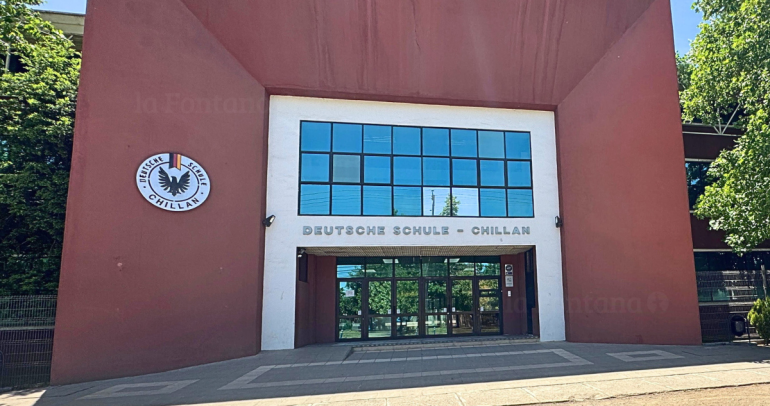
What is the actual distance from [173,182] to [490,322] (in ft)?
34.5

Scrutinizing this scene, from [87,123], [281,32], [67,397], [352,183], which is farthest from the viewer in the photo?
[352,183]

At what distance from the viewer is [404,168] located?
528 inches

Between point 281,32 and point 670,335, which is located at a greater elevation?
point 281,32

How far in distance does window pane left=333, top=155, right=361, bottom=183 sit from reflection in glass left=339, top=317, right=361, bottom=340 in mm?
4647

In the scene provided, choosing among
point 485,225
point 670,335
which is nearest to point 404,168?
point 485,225

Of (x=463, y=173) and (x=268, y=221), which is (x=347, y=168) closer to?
(x=268, y=221)

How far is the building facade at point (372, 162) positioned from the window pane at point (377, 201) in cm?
9

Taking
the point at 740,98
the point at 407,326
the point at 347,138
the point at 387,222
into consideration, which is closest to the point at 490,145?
the point at 387,222

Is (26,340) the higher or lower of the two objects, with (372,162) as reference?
lower

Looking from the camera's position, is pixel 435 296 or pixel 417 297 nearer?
pixel 417 297

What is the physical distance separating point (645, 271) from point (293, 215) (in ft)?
31.3

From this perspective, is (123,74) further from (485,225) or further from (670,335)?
(670,335)

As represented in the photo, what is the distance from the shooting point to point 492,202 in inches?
536

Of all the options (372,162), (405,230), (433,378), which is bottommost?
(433,378)
